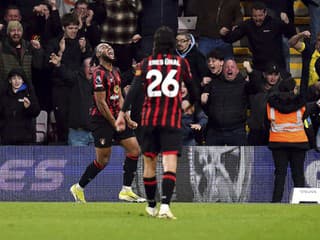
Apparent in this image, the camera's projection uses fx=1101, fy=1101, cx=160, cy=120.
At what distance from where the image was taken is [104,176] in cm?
1981

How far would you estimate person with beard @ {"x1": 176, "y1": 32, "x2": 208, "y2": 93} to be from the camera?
65.3 feet

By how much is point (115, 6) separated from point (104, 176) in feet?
10.5

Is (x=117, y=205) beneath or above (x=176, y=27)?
beneath

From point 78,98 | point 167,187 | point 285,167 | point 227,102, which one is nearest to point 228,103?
point 227,102

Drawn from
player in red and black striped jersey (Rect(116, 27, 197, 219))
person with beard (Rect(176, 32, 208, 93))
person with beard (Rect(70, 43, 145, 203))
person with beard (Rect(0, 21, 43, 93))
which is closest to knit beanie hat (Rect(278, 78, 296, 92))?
person with beard (Rect(176, 32, 208, 93))

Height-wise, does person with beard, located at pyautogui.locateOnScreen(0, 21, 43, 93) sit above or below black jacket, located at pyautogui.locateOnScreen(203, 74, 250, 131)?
above

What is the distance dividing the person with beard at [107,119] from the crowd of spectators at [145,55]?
107 inches

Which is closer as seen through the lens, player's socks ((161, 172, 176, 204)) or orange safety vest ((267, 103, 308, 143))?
player's socks ((161, 172, 176, 204))

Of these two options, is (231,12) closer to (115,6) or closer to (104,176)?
(115,6)

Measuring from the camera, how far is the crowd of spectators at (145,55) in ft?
64.5

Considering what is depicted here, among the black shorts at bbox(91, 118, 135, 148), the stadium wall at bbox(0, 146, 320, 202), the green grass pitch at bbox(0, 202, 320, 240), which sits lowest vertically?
the stadium wall at bbox(0, 146, 320, 202)

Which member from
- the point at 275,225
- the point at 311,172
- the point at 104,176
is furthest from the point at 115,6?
the point at 275,225

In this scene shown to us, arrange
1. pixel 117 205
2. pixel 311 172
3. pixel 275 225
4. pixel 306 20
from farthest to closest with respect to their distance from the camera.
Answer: pixel 306 20
pixel 311 172
pixel 117 205
pixel 275 225

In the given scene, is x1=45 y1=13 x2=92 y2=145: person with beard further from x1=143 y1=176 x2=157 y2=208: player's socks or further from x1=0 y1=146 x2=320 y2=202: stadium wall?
x1=143 y1=176 x2=157 y2=208: player's socks
